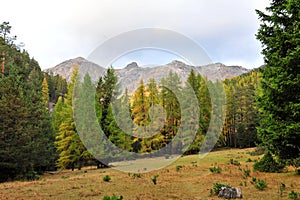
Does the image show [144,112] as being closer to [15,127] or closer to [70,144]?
[70,144]

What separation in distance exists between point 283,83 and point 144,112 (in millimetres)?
28376

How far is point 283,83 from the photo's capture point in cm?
1377

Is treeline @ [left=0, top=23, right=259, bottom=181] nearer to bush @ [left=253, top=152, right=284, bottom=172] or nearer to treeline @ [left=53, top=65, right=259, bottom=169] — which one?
treeline @ [left=53, top=65, right=259, bottom=169]

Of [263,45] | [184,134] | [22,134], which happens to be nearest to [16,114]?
[22,134]

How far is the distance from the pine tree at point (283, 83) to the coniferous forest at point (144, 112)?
4 centimetres

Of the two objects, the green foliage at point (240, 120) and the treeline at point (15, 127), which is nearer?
the treeline at point (15, 127)

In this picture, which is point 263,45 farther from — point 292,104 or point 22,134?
point 22,134

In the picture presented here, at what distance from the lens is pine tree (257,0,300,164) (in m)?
13.8

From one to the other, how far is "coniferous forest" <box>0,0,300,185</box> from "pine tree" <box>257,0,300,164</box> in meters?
0.04

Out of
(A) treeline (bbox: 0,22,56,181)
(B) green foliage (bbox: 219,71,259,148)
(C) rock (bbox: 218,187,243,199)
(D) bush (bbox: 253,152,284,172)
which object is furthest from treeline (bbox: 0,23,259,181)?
(C) rock (bbox: 218,187,243,199)

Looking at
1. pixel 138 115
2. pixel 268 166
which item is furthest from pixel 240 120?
pixel 268 166

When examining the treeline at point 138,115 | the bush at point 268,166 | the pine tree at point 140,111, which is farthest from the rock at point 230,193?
Answer: the pine tree at point 140,111

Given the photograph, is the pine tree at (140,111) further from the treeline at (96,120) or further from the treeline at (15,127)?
the treeline at (15,127)

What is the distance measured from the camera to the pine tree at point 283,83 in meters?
13.8
